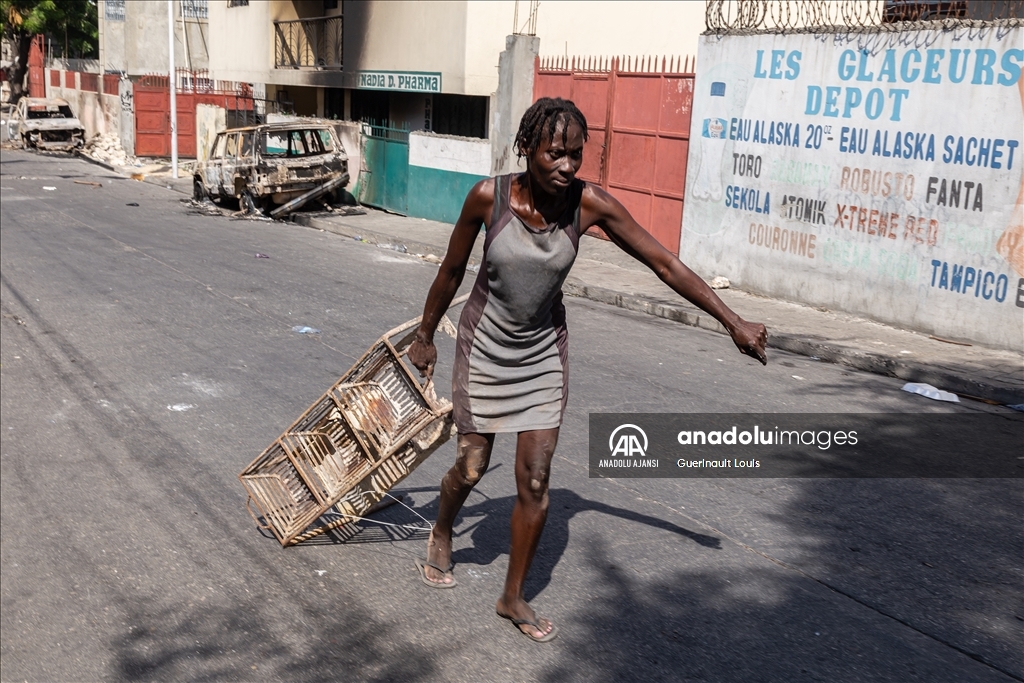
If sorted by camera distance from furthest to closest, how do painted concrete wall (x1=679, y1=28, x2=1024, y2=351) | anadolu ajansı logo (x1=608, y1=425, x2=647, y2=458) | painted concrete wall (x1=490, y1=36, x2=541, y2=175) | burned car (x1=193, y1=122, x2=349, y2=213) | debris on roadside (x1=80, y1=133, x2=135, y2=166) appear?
debris on roadside (x1=80, y1=133, x2=135, y2=166), burned car (x1=193, y1=122, x2=349, y2=213), painted concrete wall (x1=490, y1=36, x2=541, y2=175), painted concrete wall (x1=679, y1=28, x2=1024, y2=351), anadolu ajansı logo (x1=608, y1=425, x2=647, y2=458)

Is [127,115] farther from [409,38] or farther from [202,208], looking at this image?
[409,38]

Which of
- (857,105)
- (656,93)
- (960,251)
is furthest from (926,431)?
(656,93)

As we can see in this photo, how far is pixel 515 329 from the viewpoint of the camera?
3801 millimetres

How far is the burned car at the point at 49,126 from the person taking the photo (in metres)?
35.1

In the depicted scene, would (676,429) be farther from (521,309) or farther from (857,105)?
(857,105)

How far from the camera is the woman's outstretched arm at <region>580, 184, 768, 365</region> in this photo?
3.72m

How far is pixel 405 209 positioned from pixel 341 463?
1563 cm

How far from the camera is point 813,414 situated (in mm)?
7094

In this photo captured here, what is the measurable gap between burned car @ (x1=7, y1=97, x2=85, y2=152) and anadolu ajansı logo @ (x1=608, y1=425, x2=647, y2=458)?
33565 millimetres

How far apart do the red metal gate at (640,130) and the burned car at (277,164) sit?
5.67 metres

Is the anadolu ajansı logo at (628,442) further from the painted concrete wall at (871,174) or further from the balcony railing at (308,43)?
the balcony railing at (308,43)

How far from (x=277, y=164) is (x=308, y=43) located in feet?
28.8

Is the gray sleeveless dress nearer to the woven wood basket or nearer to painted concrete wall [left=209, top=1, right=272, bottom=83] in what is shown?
the woven wood basket

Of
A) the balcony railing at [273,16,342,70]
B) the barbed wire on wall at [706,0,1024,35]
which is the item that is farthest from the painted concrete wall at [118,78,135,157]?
the barbed wire on wall at [706,0,1024,35]
